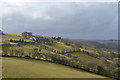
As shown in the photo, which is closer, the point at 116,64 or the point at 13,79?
the point at 13,79

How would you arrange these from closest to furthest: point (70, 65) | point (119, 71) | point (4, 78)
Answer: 1. point (4, 78)
2. point (119, 71)
3. point (70, 65)

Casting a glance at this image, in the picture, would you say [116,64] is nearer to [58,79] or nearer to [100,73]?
[100,73]

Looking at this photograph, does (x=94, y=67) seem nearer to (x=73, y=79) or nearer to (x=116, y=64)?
(x=116, y=64)

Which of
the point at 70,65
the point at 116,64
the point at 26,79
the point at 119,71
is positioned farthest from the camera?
the point at 116,64

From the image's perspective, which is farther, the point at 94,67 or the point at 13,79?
the point at 94,67

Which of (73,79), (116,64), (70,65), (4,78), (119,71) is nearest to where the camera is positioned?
(4,78)

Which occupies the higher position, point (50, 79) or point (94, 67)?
point (50, 79)

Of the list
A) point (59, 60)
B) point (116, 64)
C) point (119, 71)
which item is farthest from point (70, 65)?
point (116, 64)

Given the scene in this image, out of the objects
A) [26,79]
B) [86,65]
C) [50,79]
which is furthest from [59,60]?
[26,79]

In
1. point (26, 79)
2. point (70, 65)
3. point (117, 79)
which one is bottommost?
point (117, 79)
